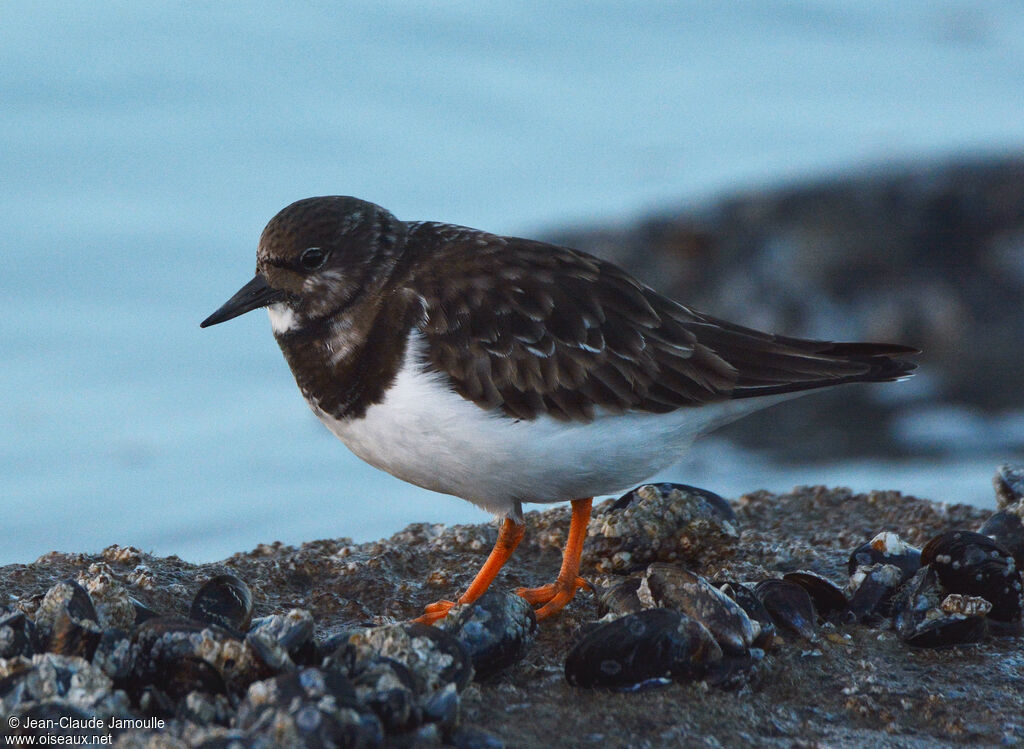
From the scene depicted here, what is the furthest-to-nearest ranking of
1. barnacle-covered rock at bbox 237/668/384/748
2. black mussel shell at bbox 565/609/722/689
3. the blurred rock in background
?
the blurred rock in background < black mussel shell at bbox 565/609/722/689 < barnacle-covered rock at bbox 237/668/384/748

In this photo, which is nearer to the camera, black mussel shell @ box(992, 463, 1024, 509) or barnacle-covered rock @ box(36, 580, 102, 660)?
barnacle-covered rock @ box(36, 580, 102, 660)

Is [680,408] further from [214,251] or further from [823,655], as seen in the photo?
[214,251]

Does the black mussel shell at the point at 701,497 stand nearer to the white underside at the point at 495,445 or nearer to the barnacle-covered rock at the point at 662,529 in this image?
the barnacle-covered rock at the point at 662,529

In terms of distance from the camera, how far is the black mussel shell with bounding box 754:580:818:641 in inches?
137

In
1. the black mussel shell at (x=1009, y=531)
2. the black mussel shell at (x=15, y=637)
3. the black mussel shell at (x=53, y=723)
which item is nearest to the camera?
the black mussel shell at (x=53, y=723)

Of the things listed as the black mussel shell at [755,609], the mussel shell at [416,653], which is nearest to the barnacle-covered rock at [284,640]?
the mussel shell at [416,653]

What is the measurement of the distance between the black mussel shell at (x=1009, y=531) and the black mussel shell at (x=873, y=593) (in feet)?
1.42

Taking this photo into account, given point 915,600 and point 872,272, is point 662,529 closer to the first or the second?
point 915,600

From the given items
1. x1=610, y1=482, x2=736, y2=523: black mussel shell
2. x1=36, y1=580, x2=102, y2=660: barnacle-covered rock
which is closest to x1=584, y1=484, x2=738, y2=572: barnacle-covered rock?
x1=610, y1=482, x2=736, y2=523: black mussel shell

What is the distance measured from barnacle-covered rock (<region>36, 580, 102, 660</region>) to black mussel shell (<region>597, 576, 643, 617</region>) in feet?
4.45

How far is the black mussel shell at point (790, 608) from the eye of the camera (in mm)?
3477

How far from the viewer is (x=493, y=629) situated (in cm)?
316

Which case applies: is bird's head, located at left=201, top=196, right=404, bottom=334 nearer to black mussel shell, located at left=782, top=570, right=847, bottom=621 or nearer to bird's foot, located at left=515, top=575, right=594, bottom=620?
bird's foot, located at left=515, top=575, right=594, bottom=620

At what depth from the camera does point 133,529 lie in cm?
654
